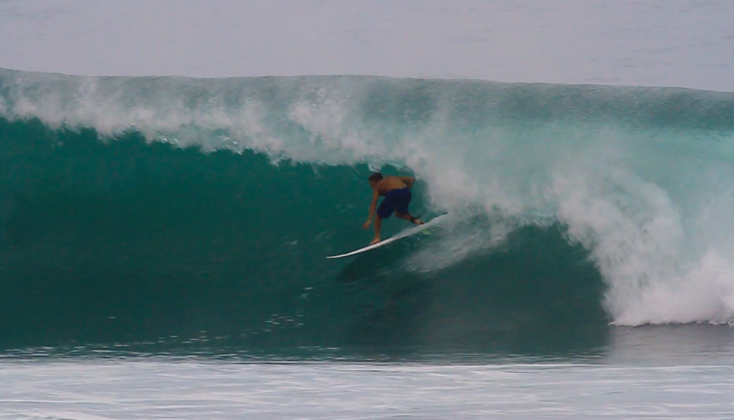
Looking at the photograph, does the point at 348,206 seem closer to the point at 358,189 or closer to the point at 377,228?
the point at 358,189

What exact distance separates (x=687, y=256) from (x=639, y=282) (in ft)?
0.97

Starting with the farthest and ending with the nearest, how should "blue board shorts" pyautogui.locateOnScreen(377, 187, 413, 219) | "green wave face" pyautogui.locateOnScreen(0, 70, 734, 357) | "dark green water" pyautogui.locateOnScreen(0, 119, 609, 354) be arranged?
"blue board shorts" pyautogui.locateOnScreen(377, 187, 413, 219)
"green wave face" pyautogui.locateOnScreen(0, 70, 734, 357)
"dark green water" pyautogui.locateOnScreen(0, 119, 609, 354)

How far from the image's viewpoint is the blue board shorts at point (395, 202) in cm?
360

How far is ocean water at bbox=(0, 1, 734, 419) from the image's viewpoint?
3.43 m

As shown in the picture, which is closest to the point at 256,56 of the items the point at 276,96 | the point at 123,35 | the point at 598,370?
the point at 276,96

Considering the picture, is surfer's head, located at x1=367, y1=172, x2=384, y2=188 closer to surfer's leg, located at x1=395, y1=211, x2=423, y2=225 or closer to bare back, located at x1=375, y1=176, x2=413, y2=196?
bare back, located at x1=375, y1=176, x2=413, y2=196

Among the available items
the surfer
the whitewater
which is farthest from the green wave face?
the surfer

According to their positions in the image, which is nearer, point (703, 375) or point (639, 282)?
point (703, 375)

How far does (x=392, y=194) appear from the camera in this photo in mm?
3609

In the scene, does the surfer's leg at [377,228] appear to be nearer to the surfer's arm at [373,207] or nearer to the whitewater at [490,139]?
the surfer's arm at [373,207]

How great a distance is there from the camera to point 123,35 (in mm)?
3693

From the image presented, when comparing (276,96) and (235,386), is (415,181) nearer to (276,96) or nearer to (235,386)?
(276,96)

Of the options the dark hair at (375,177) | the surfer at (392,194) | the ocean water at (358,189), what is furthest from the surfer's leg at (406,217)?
the dark hair at (375,177)

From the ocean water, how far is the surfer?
135 millimetres
